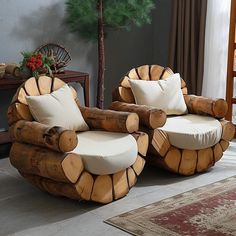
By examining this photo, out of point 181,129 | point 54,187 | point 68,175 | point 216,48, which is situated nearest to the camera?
point 68,175

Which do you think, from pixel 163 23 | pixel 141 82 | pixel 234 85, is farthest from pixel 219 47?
pixel 141 82

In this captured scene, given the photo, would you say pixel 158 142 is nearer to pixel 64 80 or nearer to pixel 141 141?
pixel 141 141

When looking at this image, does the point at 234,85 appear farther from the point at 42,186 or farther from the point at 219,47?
the point at 42,186

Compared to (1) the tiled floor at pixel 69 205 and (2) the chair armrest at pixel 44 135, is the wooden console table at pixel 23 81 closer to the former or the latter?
(1) the tiled floor at pixel 69 205

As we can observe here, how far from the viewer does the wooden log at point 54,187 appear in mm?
3107

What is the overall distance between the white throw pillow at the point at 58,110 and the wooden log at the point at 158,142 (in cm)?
50

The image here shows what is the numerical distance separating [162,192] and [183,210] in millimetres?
380

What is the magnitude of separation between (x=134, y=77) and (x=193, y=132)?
81 cm

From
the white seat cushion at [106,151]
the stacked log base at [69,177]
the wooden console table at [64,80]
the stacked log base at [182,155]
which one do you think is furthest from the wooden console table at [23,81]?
the stacked log base at [182,155]

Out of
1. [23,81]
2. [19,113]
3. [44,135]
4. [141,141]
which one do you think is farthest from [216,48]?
[44,135]

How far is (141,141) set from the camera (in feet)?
11.4

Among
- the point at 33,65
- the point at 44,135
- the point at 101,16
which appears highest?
the point at 101,16

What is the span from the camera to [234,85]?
5.14m

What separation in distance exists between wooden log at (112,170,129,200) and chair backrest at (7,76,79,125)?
76 cm
